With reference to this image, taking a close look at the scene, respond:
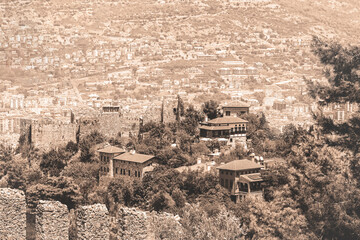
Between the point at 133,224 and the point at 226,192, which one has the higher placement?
the point at 133,224

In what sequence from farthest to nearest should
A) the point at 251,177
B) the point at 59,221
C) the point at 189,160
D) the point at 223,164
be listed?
1. the point at 189,160
2. the point at 223,164
3. the point at 251,177
4. the point at 59,221

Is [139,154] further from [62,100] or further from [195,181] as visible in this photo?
[62,100]

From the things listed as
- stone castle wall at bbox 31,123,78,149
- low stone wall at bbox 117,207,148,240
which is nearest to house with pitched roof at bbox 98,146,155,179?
stone castle wall at bbox 31,123,78,149

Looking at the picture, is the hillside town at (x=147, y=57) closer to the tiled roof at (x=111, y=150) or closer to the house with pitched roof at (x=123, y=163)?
the tiled roof at (x=111, y=150)

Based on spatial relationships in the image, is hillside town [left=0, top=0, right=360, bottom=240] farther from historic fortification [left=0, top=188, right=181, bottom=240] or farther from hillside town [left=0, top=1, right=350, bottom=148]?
hillside town [left=0, top=1, right=350, bottom=148]

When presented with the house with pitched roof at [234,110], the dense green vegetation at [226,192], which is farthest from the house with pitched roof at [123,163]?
the house with pitched roof at [234,110]

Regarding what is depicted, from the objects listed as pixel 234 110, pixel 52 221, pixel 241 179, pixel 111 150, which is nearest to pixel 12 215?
pixel 52 221

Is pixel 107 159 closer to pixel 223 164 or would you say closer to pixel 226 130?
pixel 223 164
